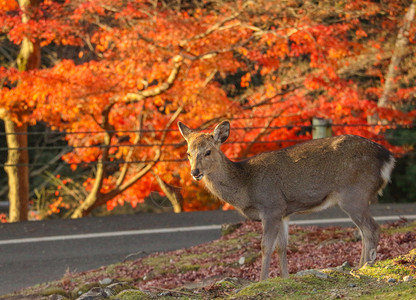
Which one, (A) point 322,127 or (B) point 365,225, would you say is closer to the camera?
(B) point 365,225

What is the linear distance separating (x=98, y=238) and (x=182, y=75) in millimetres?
6798

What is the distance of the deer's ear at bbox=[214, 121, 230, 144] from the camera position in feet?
27.5

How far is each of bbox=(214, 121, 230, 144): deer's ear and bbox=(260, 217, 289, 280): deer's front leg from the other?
1.12 m

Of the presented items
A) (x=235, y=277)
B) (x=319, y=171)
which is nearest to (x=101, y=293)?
(x=235, y=277)

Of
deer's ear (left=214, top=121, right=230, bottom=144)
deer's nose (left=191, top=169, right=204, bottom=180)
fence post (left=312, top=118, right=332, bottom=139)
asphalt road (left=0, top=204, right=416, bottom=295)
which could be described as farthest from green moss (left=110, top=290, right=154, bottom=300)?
fence post (left=312, top=118, right=332, bottom=139)

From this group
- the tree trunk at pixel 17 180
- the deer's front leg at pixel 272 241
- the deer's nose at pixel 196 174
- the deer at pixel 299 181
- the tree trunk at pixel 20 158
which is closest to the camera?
the deer's nose at pixel 196 174

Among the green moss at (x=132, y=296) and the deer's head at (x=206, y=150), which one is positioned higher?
the deer's head at (x=206, y=150)

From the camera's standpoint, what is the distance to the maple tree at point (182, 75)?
55.1 ft

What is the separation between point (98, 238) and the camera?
13.5 meters

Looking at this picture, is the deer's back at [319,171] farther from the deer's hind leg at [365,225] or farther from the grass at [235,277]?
the grass at [235,277]

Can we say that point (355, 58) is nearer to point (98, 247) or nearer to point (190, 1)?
point (190, 1)

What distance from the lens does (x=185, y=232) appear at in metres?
13.9

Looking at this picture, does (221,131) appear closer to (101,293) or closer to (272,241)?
(272,241)

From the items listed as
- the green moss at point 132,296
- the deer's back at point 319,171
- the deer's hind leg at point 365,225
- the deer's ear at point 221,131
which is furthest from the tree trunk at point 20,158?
the green moss at point 132,296
